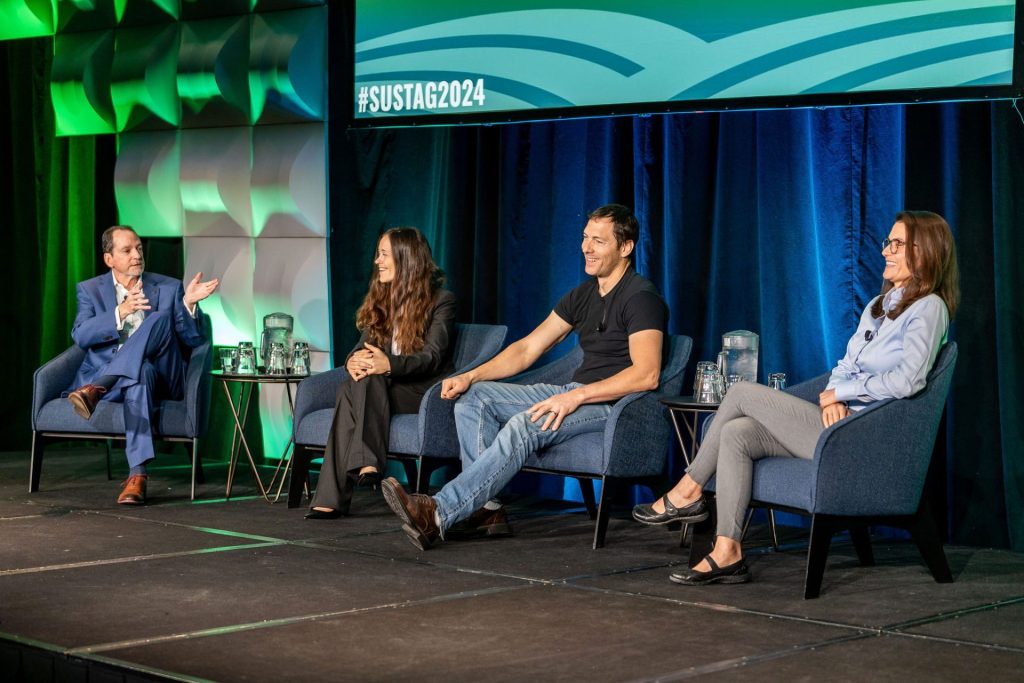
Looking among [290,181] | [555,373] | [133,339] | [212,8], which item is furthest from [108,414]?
[212,8]

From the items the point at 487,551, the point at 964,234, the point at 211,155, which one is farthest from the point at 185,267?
the point at 964,234

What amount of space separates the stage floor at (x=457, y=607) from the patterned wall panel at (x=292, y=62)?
2.33 m

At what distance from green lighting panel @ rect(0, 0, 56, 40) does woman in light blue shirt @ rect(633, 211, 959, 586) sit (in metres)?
5.30

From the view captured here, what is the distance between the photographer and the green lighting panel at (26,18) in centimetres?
806

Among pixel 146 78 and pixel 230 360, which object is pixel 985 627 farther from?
pixel 146 78

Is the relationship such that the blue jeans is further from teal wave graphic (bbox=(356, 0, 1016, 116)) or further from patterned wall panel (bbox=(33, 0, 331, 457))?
patterned wall panel (bbox=(33, 0, 331, 457))

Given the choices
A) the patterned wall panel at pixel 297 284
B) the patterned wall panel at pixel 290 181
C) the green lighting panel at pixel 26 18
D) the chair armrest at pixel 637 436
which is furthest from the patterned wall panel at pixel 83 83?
the chair armrest at pixel 637 436

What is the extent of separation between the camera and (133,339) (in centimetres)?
607

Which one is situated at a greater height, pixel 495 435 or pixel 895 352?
pixel 895 352

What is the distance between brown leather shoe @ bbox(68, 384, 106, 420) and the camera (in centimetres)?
Result: 591

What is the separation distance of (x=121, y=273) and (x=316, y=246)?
106cm

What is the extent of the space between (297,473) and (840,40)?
2733 millimetres

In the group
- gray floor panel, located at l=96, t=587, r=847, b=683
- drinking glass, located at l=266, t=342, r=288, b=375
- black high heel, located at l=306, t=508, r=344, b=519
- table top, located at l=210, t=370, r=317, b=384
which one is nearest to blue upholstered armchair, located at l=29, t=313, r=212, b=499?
table top, located at l=210, t=370, r=317, b=384

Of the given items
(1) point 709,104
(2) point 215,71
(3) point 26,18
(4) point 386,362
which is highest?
(3) point 26,18
